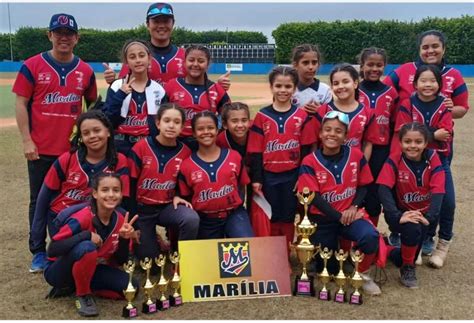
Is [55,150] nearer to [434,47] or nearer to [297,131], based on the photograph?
[297,131]

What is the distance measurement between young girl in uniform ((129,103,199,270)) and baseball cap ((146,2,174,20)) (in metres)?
0.97

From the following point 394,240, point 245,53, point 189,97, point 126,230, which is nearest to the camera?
point 126,230

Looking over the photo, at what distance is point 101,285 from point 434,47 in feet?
11.3

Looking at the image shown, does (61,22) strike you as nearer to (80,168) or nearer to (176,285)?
(80,168)

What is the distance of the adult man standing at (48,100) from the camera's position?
4.31 m

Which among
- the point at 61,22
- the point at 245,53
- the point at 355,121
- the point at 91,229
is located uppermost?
the point at 245,53

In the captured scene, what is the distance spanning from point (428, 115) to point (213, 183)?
6.34 feet

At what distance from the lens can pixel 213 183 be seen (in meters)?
4.05

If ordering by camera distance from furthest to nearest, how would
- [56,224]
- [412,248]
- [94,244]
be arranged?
[412,248] → [56,224] → [94,244]

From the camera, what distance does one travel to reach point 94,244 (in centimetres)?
354

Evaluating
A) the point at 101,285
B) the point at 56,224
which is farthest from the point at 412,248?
the point at 56,224

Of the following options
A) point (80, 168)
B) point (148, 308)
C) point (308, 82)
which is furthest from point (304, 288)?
point (80, 168)

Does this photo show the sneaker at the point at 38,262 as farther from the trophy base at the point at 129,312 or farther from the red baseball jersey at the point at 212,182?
the red baseball jersey at the point at 212,182

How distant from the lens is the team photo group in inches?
156
